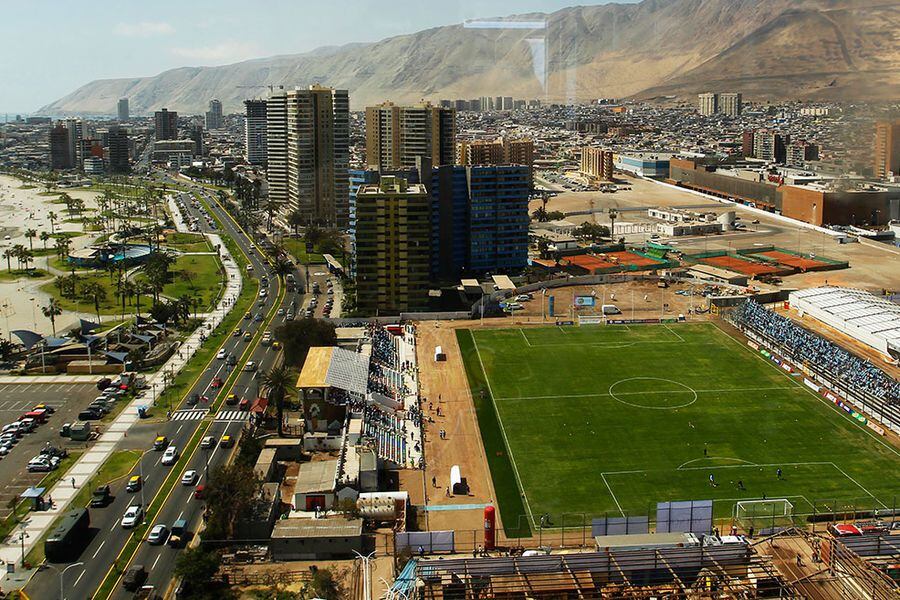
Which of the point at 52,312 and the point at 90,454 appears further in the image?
the point at 52,312

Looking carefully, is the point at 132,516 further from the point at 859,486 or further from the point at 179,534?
the point at 859,486

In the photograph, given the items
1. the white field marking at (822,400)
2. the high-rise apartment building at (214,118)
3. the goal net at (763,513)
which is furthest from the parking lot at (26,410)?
the high-rise apartment building at (214,118)

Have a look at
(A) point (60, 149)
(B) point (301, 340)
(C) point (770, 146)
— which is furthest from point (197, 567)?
(A) point (60, 149)

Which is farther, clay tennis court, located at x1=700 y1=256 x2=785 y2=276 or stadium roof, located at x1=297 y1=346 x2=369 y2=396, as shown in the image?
clay tennis court, located at x1=700 y1=256 x2=785 y2=276

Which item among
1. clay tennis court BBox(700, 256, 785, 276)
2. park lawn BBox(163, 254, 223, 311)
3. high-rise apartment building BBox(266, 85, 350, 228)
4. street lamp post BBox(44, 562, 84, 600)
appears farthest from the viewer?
high-rise apartment building BBox(266, 85, 350, 228)

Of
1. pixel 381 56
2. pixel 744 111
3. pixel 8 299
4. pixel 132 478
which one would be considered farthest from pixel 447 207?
pixel 744 111

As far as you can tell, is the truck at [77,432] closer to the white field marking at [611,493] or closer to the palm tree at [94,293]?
the white field marking at [611,493]

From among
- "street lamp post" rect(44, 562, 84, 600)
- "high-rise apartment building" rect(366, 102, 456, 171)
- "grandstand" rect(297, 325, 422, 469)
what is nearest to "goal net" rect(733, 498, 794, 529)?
"grandstand" rect(297, 325, 422, 469)

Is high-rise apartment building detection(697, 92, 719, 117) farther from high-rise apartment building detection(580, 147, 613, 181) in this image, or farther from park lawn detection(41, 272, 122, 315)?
park lawn detection(41, 272, 122, 315)
